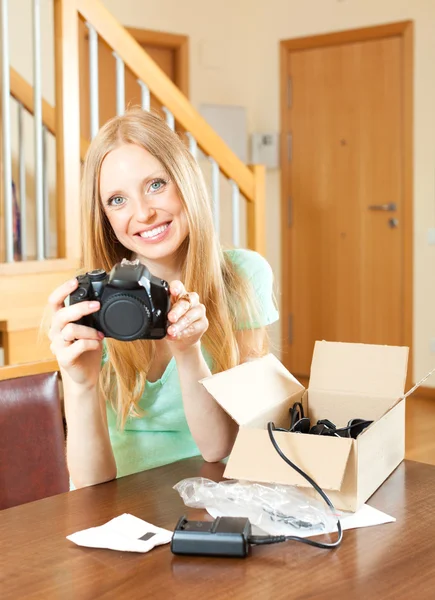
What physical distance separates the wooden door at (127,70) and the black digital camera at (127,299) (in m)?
3.63

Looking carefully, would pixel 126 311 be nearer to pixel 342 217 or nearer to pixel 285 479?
pixel 285 479

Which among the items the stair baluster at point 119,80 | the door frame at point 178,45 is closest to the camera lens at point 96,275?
the stair baluster at point 119,80

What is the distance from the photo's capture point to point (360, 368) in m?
1.34

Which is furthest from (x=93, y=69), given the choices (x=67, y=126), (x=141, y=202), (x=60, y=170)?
(x=141, y=202)

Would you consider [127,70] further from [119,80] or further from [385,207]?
[385,207]

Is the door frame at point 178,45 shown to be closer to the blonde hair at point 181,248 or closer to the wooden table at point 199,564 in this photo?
the blonde hair at point 181,248

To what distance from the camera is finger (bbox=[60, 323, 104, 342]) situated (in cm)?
118

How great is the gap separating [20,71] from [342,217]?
2.07 meters

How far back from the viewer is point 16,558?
101 cm

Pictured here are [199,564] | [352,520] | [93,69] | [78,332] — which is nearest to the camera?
[199,564]

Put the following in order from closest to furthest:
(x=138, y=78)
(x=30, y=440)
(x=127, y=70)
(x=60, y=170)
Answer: (x=30, y=440)
(x=60, y=170)
(x=138, y=78)
(x=127, y=70)

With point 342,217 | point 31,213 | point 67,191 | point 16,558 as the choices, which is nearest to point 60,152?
point 67,191

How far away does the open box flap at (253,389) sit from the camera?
3.99 ft

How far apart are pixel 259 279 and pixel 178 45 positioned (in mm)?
3865
